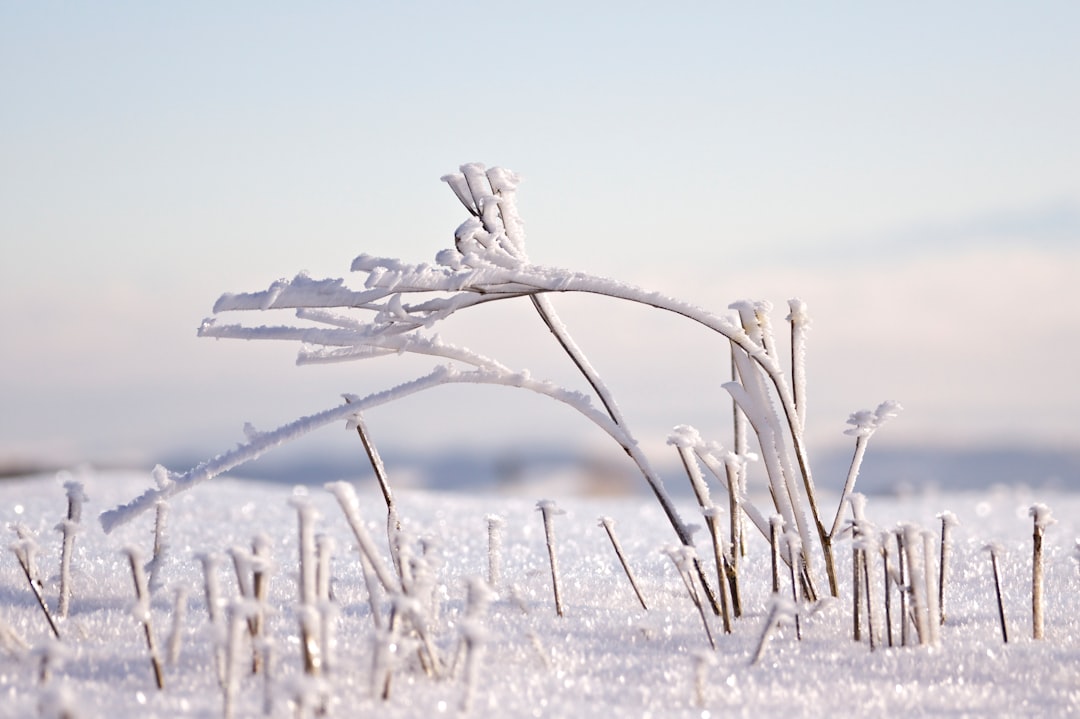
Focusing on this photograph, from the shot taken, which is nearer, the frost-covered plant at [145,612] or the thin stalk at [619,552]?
the frost-covered plant at [145,612]

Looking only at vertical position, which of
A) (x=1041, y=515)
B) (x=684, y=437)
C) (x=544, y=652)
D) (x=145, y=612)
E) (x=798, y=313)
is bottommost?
(x=544, y=652)

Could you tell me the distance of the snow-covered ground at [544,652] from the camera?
1569mm

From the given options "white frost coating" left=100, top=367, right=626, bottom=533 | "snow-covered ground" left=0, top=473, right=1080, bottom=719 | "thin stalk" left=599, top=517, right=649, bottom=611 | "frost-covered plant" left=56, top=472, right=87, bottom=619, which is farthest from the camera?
"thin stalk" left=599, top=517, right=649, bottom=611

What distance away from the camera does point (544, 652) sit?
186 cm

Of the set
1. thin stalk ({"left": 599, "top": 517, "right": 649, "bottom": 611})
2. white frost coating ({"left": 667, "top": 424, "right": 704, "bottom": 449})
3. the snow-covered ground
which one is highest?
white frost coating ({"left": 667, "top": 424, "right": 704, "bottom": 449})

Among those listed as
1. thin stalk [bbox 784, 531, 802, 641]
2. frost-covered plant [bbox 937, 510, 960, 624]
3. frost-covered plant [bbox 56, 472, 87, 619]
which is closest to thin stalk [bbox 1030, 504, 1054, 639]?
frost-covered plant [bbox 937, 510, 960, 624]

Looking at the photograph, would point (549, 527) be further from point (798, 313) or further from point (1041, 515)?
point (1041, 515)

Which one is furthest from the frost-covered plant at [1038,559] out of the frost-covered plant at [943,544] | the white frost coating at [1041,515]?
the frost-covered plant at [943,544]

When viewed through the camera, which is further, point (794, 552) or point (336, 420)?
point (794, 552)

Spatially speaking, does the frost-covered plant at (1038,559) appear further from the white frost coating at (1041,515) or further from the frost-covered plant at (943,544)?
the frost-covered plant at (943,544)

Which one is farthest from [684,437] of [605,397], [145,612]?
[145,612]

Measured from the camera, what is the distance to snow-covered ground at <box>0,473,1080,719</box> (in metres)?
1.57

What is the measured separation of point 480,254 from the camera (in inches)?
83.6

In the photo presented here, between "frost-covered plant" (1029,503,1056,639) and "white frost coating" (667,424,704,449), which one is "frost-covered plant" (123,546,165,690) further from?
"frost-covered plant" (1029,503,1056,639)
